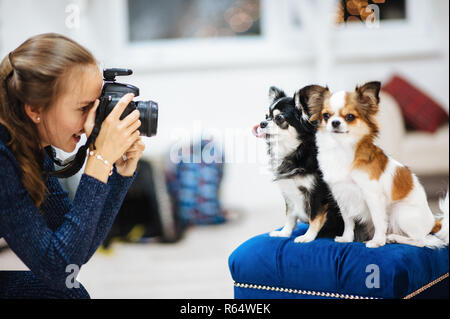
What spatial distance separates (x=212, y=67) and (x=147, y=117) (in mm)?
1833

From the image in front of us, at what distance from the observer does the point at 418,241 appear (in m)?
0.70

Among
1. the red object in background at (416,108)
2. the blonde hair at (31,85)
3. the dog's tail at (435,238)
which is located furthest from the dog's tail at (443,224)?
the red object in background at (416,108)

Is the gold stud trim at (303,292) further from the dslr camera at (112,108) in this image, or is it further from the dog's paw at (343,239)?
the dslr camera at (112,108)

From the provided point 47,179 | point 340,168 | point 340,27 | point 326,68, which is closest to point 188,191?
point 326,68

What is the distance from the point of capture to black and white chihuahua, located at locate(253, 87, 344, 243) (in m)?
0.72

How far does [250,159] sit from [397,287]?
0.36 m

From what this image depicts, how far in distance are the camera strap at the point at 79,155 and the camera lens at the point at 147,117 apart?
53 mm

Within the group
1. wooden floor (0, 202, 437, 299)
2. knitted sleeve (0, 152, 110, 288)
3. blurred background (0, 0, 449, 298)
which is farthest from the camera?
blurred background (0, 0, 449, 298)

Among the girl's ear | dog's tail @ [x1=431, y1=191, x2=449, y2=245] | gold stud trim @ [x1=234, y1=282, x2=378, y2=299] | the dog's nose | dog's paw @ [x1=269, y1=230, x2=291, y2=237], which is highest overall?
the girl's ear

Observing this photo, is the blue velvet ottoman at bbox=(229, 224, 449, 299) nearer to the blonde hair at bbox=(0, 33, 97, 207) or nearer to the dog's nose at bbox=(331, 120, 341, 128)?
the dog's nose at bbox=(331, 120, 341, 128)

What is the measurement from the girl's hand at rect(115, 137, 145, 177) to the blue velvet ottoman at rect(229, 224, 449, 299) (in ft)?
0.77

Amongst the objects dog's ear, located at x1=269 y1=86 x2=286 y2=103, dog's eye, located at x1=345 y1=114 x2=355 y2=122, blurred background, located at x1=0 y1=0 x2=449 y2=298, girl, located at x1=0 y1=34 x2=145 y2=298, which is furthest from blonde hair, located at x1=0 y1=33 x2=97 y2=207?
blurred background, located at x1=0 y1=0 x2=449 y2=298

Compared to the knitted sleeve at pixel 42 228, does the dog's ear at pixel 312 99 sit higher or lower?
higher

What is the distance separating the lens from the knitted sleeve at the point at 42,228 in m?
0.64
